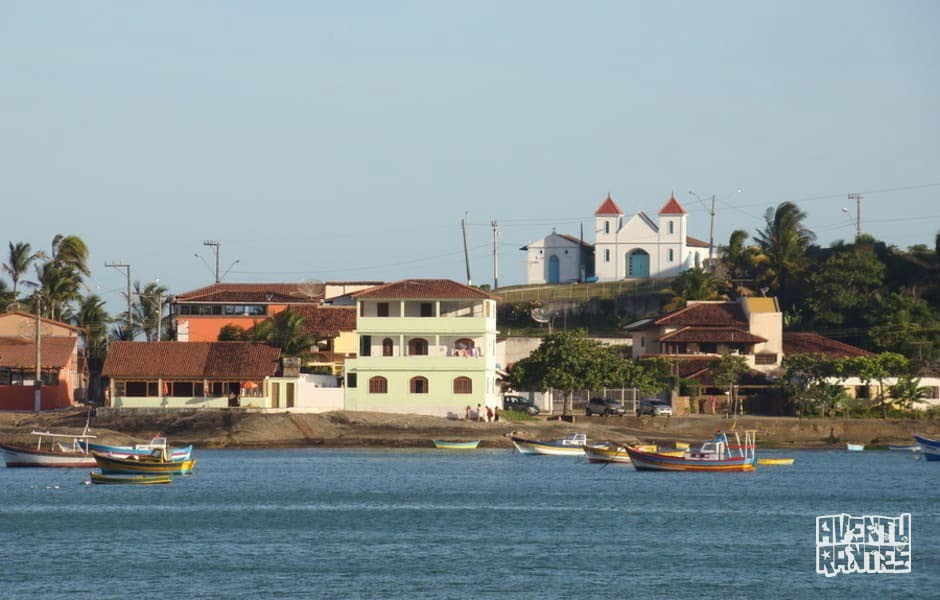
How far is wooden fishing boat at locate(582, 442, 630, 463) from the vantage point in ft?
232

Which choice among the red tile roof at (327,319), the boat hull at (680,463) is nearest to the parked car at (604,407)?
the red tile roof at (327,319)

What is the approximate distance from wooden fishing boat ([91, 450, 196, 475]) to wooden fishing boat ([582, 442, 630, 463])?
19798mm

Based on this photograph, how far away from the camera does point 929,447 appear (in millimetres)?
75750

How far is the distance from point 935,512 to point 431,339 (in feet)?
123

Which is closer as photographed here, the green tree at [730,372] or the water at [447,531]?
the water at [447,531]

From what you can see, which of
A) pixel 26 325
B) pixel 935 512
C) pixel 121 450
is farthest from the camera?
pixel 26 325

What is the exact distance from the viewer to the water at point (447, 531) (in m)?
36.2

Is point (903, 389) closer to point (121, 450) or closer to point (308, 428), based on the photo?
point (308, 428)

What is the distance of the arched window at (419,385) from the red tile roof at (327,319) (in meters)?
10.5

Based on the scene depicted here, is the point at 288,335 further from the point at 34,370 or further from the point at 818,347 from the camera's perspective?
the point at 818,347

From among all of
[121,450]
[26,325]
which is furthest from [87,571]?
[26,325]

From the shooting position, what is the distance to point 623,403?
8788 cm
